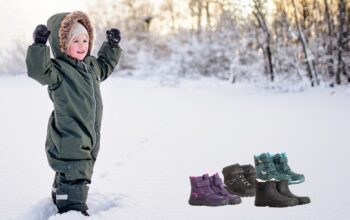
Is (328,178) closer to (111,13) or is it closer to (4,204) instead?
(4,204)

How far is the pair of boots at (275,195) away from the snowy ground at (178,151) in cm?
6

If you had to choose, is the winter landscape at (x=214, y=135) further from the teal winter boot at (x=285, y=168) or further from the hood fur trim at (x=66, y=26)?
the hood fur trim at (x=66, y=26)

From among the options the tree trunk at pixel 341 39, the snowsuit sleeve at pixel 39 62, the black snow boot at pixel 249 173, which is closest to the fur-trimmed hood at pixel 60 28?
the snowsuit sleeve at pixel 39 62

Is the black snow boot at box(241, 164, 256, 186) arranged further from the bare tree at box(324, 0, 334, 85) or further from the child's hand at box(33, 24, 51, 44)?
the bare tree at box(324, 0, 334, 85)

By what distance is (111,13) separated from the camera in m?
25.0

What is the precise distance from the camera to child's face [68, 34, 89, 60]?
274cm

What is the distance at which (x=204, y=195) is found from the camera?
9.45ft

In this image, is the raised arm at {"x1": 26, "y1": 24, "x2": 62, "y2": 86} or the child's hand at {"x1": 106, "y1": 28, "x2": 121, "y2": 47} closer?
the raised arm at {"x1": 26, "y1": 24, "x2": 62, "y2": 86}

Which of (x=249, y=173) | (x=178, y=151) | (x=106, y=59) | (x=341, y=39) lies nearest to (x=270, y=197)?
(x=249, y=173)

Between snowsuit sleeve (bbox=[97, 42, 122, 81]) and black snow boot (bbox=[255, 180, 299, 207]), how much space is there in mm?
1152

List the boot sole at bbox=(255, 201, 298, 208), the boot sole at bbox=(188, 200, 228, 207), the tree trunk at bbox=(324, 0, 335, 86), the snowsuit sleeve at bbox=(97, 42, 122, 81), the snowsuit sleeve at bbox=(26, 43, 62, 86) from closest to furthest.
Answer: the snowsuit sleeve at bbox=(26, 43, 62, 86), the boot sole at bbox=(255, 201, 298, 208), the boot sole at bbox=(188, 200, 228, 207), the snowsuit sleeve at bbox=(97, 42, 122, 81), the tree trunk at bbox=(324, 0, 335, 86)

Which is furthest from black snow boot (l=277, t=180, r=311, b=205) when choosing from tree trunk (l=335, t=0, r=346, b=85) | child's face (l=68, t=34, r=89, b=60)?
tree trunk (l=335, t=0, r=346, b=85)

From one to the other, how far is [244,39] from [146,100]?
820 centimetres

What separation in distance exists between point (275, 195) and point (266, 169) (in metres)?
0.64
